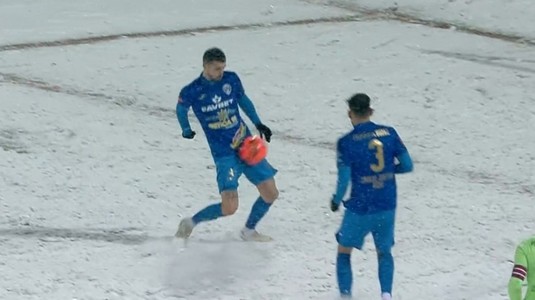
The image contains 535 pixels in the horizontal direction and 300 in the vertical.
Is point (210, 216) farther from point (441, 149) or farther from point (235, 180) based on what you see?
point (441, 149)

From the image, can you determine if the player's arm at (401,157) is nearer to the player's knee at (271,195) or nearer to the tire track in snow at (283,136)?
the player's knee at (271,195)

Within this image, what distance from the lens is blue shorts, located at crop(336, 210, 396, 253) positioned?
7578 mm

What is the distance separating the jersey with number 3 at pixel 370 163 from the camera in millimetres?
7496

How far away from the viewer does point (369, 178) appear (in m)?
7.54

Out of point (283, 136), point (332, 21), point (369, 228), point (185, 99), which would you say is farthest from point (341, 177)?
point (332, 21)

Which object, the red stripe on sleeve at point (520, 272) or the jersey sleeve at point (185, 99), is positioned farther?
the jersey sleeve at point (185, 99)

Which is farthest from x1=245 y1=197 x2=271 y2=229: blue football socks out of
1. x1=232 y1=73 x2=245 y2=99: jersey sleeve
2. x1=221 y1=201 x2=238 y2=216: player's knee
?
x1=232 y1=73 x2=245 y2=99: jersey sleeve

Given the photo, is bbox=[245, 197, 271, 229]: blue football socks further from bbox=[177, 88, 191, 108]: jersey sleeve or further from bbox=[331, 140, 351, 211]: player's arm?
bbox=[331, 140, 351, 211]: player's arm

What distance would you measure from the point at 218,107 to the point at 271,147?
9.77 feet

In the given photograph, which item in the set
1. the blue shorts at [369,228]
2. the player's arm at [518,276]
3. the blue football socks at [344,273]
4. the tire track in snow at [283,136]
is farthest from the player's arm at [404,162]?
the tire track in snow at [283,136]

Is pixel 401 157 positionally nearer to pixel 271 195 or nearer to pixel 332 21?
pixel 271 195

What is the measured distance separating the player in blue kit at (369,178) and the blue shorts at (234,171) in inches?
55.5

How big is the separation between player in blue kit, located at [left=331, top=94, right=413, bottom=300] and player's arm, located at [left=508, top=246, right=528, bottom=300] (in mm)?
1515

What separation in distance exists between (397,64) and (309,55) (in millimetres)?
1252
